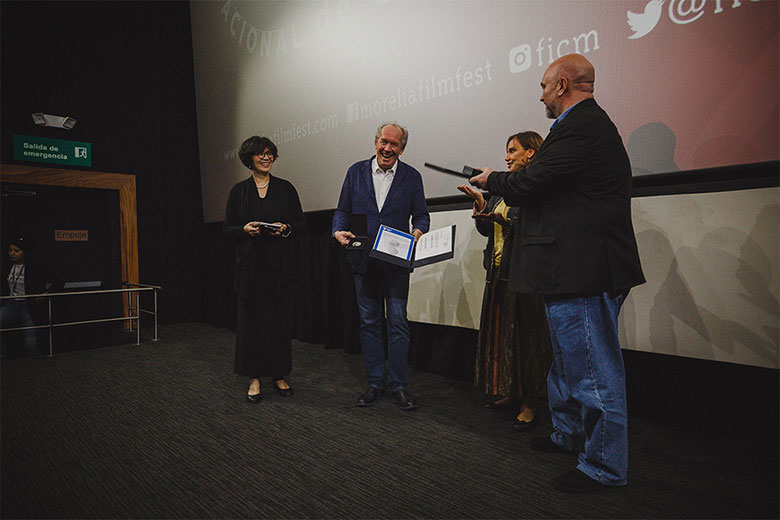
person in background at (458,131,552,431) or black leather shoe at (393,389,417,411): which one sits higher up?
person in background at (458,131,552,431)

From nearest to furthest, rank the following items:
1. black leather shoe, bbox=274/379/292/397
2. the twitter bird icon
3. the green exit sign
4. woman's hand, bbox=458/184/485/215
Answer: woman's hand, bbox=458/184/485/215
the twitter bird icon
black leather shoe, bbox=274/379/292/397
the green exit sign

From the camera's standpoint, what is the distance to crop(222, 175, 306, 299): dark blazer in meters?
2.62

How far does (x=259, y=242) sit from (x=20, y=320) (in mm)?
3004

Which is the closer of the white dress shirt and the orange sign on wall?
the white dress shirt

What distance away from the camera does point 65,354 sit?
398 cm

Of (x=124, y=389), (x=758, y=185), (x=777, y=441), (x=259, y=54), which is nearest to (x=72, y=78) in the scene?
(x=259, y=54)

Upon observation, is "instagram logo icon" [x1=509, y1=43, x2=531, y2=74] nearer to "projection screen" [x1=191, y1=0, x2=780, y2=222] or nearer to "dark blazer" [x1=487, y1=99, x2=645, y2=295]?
"projection screen" [x1=191, y1=0, x2=780, y2=222]

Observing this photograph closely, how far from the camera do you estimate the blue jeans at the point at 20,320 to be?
4.03 metres

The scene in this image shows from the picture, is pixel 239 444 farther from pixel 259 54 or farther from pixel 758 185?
pixel 259 54

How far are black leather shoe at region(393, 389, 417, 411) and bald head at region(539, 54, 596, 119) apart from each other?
158 centimetres

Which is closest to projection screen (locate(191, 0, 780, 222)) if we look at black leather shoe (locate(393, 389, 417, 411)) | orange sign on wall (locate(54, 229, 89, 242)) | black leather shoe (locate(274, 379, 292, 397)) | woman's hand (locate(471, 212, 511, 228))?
woman's hand (locate(471, 212, 511, 228))


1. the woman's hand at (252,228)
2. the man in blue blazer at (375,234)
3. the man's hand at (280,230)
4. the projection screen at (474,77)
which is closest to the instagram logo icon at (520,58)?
the projection screen at (474,77)

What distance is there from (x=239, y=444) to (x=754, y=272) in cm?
228

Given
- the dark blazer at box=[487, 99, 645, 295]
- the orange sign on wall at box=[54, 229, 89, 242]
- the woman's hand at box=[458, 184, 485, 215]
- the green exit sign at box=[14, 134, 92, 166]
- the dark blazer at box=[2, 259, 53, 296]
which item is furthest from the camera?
the orange sign on wall at box=[54, 229, 89, 242]
